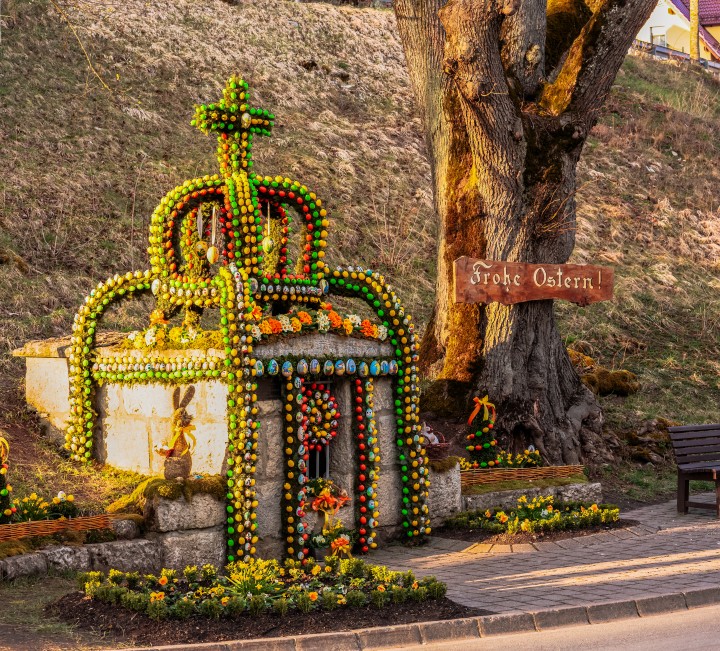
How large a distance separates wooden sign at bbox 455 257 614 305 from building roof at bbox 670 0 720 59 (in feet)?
151

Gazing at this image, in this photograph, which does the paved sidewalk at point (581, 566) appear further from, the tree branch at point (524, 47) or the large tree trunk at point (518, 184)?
the tree branch at point (524, 47)

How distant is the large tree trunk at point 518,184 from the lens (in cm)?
1382

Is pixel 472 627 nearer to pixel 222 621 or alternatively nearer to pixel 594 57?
pixel 222 621

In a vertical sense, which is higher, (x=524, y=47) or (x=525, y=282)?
(x=524, y=47)

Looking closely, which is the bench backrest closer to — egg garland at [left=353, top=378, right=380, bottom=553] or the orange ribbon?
the orange ribbon

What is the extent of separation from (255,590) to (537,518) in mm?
4870

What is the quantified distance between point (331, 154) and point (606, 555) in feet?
54.1

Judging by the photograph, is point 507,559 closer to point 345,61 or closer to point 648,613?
point 648,613

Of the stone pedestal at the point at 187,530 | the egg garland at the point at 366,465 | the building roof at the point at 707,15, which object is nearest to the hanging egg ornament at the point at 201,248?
the egg garland at the point at 366,465

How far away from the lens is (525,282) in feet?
44.9

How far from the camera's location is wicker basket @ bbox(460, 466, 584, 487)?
12.8 meters

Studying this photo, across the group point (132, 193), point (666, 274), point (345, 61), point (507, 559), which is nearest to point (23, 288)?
point (132, 193)

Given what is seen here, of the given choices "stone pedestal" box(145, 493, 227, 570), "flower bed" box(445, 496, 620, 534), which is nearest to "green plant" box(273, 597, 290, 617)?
"stone pedestal" box(145, 493, 227, 570)

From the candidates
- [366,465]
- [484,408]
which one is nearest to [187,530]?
[366,465]
